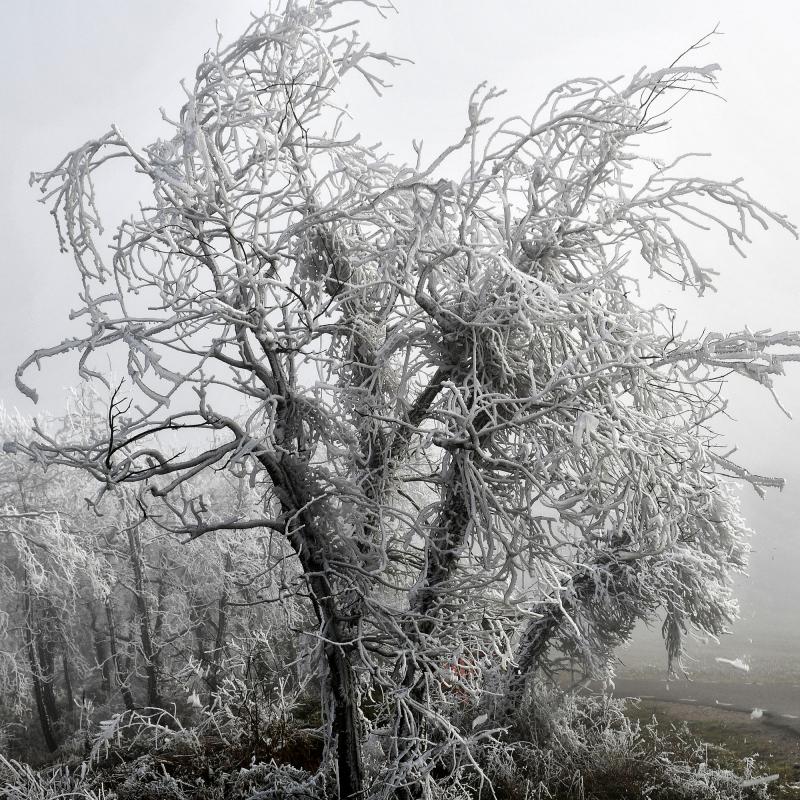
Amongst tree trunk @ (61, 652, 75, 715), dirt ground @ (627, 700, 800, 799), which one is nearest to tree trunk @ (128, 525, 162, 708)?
tree trunk @ (61, 652, 75, 715)

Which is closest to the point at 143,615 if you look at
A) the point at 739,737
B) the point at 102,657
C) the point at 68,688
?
the point at 68,688

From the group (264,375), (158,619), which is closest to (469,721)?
(264,375)

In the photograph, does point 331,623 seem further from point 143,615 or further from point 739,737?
point 143,615

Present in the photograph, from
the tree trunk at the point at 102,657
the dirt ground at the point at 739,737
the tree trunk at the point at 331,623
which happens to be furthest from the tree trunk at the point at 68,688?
the tree trunk at the point at 331,623

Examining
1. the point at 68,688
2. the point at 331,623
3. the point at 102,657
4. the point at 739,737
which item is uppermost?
the point at 331,623

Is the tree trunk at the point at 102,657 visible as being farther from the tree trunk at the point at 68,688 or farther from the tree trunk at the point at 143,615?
the tree trunk at the point at 143,615

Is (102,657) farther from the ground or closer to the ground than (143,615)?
closer to the ground

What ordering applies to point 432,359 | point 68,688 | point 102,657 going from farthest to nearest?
point 102,657 < point 68,688 < point 432,359

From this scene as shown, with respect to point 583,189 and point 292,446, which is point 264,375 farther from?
point 583,189

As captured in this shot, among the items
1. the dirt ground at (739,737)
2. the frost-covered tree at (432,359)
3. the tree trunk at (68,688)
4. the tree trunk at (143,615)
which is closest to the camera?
the frost-covered tree at (432,359)

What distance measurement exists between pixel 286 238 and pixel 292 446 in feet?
6.00

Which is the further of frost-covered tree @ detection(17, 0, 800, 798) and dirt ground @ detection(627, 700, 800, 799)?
dirt ground @ detection(627, 700, 800, 799)

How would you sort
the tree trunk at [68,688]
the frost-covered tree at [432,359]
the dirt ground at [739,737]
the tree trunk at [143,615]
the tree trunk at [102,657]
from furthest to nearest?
the tree trunk at [102,657], the tree trunk at [68,688], the tree trunk at [143,615], the dirt ground at [739,737], the frost-covered tree at [432,359]

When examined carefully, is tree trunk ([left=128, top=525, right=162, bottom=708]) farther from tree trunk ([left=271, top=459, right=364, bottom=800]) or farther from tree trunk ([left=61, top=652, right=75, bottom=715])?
tree trunk ([left=271, top=459, right=364, bottom=800])
